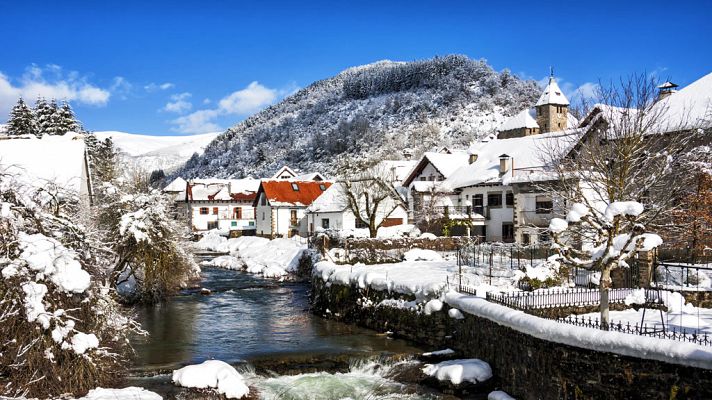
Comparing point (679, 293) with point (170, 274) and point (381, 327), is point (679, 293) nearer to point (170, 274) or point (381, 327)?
point (381, 327)

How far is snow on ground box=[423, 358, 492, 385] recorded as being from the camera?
58.2ft

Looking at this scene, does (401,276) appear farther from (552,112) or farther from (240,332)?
(552,112)

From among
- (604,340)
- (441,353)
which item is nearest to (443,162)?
(441,353)

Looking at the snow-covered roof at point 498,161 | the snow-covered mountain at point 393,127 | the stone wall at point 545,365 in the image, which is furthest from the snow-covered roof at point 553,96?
the stone wall at point 545,365

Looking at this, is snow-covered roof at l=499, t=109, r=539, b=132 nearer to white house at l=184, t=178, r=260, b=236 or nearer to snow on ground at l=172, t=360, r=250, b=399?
white house at l=184, t=178, r=260, b=236

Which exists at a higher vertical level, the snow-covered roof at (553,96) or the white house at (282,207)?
the snow-covered roof at (553,96)

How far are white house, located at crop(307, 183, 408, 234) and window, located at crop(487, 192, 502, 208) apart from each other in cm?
898

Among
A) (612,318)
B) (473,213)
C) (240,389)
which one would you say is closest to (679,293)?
(612,318)

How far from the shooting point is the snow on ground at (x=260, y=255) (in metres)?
47.5

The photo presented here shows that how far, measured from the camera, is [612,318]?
18.3 metres

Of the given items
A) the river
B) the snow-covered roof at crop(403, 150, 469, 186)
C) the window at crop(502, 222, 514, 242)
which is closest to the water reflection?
the river

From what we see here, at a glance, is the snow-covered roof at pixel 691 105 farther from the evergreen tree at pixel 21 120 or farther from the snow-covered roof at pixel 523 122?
the evergreen tree at pixel 21 120

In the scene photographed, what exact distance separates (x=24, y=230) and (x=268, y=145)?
16708 cm

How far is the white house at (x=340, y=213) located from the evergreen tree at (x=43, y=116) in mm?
33323
